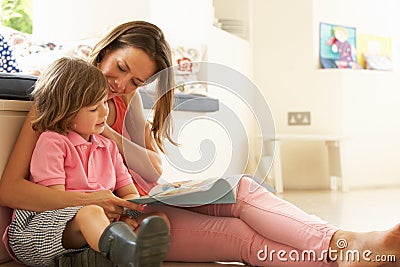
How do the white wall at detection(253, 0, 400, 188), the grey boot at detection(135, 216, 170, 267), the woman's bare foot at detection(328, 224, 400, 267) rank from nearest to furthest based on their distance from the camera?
the grey boot at detection(135, 216, 170, 267) < the woman's bare foot at detection(328, 224, 400, 267) < the white wall at detection(253, 0, 400, 188)

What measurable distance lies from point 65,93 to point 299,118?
11.1 ft

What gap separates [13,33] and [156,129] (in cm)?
159

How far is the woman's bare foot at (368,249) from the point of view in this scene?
1433 millimetres

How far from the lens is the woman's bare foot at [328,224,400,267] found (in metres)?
1.43

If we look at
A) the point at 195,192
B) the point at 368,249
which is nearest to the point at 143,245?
the point at 195,192

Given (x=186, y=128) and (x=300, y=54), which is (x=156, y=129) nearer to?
(x=186, y=128)

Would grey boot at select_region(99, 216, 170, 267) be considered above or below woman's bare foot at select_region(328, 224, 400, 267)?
above

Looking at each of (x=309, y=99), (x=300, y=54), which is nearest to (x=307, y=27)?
(x=300, y=54)

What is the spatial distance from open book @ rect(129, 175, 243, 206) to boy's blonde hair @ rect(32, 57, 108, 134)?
0.26 m

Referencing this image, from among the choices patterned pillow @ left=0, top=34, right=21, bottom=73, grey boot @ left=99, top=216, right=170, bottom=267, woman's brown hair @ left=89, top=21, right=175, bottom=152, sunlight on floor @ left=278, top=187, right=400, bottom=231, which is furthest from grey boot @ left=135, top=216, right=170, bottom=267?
patterned pillow @ left=0, top=34, right=21, bottom=73

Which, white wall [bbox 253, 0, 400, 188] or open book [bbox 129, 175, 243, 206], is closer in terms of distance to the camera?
open book [bbox 129, 175, 243, 206]

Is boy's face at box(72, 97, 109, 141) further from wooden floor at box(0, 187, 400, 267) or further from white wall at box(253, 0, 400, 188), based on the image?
white wall at box(253, 0, 400, 188)

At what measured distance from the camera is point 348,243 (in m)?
1.47

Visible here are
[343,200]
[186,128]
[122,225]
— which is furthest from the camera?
[343,200]
